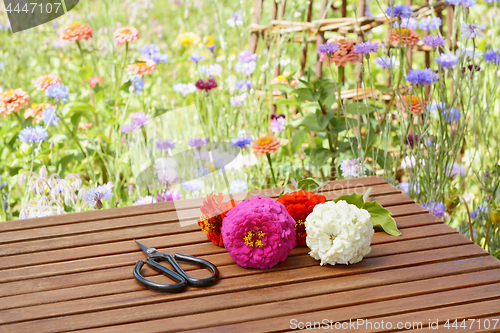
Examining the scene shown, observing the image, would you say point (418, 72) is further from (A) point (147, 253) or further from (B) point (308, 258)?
(A) point (147, 253)

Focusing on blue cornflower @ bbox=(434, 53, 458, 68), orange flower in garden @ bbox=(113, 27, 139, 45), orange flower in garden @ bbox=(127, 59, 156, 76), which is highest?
orange flower in garden @ bbox=(113, 27, 139, 45)

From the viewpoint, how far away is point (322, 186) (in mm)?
1260

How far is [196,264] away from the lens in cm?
98

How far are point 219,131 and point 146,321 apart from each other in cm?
152

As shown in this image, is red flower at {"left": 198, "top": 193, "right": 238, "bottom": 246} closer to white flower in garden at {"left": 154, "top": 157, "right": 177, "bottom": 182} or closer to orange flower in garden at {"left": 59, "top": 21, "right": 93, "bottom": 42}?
white flower in garden at {"left": 154, "top": 157, "right": 177, "bottom": 182}

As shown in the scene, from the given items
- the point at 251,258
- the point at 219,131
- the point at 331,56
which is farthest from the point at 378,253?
the point at 219,131

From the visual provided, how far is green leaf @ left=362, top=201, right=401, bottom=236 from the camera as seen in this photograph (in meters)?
1.07

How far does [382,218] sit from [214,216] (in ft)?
1.26

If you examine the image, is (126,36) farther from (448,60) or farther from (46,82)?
(448,60)

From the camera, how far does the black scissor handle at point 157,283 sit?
2.90ft

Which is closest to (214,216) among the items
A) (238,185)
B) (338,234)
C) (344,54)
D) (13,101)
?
(338,234)

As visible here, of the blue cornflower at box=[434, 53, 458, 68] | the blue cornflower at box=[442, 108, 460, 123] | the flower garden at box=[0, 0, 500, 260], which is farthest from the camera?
the blue cornflower at box=[434, 53, 458, 68]

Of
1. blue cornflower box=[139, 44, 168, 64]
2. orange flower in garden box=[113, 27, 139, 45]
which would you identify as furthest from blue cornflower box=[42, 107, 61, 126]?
blue cornflower box=[139, 44, 168, 64]

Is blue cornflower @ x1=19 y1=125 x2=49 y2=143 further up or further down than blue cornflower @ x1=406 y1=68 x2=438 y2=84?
further down
